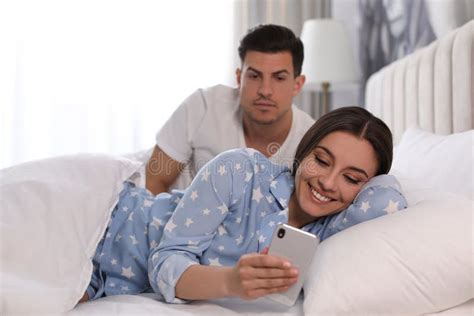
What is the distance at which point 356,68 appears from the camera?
381 cm

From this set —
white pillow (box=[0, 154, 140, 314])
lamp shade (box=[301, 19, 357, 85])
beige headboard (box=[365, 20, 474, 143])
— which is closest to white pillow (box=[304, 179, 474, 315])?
white pillow (box=[0, 154, 140, 314])

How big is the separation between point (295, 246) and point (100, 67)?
3.02 meters

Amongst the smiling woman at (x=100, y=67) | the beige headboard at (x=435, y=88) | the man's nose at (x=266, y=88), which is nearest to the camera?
the beige headboard at (x=435, y=88)

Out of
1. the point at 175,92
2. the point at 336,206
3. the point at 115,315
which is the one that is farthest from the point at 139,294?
the point at 175,92

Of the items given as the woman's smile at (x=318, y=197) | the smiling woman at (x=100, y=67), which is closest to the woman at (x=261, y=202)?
the woman's smile at (x=318, y=197)

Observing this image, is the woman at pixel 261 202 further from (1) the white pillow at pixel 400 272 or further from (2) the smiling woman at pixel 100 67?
(2) the smiling woman at pixel 100 67

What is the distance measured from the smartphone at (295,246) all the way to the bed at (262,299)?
4.4 inches

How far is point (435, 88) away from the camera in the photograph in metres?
2.15

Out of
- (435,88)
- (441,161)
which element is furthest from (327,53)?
(441,161)

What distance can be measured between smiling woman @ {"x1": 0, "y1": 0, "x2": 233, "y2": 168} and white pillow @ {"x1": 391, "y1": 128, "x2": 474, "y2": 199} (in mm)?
2130

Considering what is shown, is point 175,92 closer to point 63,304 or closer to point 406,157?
point 406,157

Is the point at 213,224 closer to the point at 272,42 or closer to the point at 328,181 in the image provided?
the point at 328,181

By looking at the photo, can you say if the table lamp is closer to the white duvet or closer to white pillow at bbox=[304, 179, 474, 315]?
the white duvet

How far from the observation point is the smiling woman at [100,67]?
369cm
